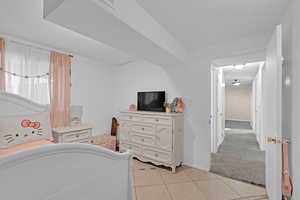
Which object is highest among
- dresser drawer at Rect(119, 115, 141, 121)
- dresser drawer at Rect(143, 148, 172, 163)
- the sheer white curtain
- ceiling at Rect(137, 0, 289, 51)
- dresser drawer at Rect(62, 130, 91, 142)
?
ceiling at Rect(137, 0, 289, 51)

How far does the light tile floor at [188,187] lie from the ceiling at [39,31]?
2.68 meters

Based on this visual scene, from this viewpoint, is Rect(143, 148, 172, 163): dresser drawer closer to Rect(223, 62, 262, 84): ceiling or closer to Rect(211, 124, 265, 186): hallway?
Rect(211, 124, 265, 186): hallway

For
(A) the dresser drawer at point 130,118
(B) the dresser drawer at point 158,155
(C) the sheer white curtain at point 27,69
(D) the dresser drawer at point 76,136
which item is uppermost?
(C) the sheer white curtain at point 27,69

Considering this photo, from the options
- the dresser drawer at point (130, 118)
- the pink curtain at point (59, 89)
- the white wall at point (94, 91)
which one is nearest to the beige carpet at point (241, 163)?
the dresser drawer at point (130, 118)

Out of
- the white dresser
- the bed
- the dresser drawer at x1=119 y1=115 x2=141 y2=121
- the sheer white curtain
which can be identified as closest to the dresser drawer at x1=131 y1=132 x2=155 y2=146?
the white dresser

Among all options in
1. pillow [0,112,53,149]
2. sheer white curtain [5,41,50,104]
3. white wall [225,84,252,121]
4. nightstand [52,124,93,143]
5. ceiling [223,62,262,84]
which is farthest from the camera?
white wall [225,84,252,121]

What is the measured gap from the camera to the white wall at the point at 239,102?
9.09 m

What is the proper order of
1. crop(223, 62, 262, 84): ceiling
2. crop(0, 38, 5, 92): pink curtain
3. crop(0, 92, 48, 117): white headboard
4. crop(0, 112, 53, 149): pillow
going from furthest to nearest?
crop(223, 62, 262, 84): ceiling → crop(0, 38, 5, 92): pink curtain → crop(0, 92, 48, 117): white headboard → crop(0, 112, 53, 149): pillow

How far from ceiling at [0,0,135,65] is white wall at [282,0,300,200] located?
2.68 m

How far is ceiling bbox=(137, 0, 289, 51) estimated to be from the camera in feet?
5.07

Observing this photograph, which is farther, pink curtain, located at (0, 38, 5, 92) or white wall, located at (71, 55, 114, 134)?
white wall, located at (71, 55, 114, 134)

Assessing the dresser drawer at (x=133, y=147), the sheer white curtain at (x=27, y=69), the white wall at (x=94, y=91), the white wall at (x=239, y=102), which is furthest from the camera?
the white wall at (x=239, y=102)

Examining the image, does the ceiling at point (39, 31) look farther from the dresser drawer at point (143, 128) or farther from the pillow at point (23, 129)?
the dresser drawer at point (143, 128)

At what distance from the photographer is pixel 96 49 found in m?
3.03
